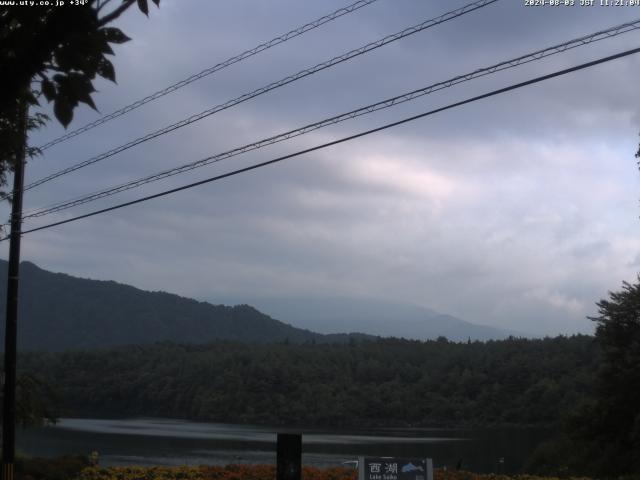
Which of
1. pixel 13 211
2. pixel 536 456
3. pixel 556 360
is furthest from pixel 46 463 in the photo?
pixel 556 360

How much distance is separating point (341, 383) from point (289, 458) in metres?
77.2

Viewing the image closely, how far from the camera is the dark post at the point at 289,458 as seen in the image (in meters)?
11.8

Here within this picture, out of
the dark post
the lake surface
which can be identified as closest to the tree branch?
the dark post

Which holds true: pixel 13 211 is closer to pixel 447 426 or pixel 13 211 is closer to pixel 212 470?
pixel 212 470

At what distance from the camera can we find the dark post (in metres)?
11.8

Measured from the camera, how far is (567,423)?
1042 inches

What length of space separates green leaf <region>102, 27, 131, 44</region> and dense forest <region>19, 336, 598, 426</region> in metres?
63.2

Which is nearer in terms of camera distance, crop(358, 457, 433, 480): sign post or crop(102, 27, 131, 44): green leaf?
crop(102, 27, 131, 44): green leaf

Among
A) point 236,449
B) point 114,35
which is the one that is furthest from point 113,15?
point 236,449

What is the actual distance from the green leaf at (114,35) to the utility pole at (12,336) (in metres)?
11.4

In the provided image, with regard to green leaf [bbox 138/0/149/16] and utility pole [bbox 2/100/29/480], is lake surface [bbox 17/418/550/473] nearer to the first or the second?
utility pole [bbox 2/100/29/480]

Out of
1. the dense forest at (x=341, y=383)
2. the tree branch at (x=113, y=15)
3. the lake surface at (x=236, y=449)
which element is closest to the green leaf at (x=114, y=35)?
the tree branch at (x=113, y=15)

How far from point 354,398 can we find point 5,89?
81.4m

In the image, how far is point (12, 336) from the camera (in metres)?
17.0
